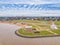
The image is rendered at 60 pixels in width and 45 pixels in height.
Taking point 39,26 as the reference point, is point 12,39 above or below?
below

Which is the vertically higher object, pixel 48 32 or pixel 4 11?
pixel 4 11

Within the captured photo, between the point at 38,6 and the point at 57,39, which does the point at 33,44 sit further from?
the point at 38,6

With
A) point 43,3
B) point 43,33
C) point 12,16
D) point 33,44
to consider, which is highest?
point 43,3

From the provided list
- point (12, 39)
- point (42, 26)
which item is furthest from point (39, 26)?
point (12, 39)

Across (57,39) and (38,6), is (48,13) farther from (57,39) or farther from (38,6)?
(57,39)

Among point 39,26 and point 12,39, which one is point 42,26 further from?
point 12,39

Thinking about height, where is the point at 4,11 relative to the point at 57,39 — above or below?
above

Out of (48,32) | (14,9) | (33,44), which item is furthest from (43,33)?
(14,9)

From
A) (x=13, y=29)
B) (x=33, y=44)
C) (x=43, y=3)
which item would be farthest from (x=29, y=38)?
(x=43, y=3)

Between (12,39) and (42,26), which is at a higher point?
(42,26)
